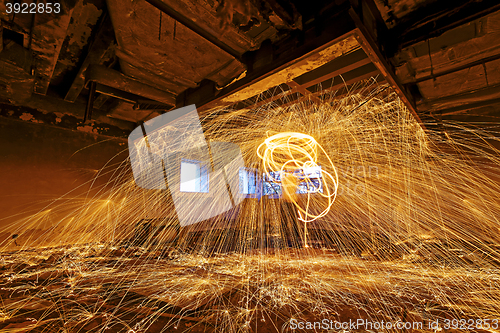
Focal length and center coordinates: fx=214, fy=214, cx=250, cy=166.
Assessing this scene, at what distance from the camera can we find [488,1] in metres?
1.67

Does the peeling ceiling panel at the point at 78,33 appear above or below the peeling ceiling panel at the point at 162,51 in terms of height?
above

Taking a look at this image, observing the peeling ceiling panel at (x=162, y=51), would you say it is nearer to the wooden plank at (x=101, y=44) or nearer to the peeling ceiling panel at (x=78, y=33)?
the wooden plank at (x=101, y=44)

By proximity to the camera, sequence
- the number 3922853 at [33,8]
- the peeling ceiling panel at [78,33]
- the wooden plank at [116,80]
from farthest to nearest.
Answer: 1. the wooden plank at [116,80]
2. the peeling ceiling panel at [78,33]
3. the number 3922853 at [33,8]

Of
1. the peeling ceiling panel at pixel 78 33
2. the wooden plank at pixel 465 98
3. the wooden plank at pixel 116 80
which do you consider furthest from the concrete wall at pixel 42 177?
the wooden plank at pixel 465 98

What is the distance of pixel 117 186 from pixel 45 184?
1.23 m

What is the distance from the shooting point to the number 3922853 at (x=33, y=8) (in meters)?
1.81

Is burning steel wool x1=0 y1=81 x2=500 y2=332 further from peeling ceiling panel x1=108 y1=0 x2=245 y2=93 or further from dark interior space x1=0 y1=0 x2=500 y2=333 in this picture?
peeling ceiling panel x1=108 y1=0 x2=245 y2=93

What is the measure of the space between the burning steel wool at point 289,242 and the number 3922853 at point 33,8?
208cm

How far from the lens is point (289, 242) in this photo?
20.8 ft

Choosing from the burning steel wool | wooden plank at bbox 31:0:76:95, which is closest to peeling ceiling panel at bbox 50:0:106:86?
wooden plank at bbox 31:0:76:95

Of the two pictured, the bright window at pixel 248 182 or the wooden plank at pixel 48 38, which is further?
the bright window at pixel 248 182

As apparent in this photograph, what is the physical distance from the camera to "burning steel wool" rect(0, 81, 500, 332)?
2.00 meters

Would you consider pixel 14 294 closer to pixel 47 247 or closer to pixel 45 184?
pixel 47 247

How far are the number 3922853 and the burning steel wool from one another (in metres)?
2.08
